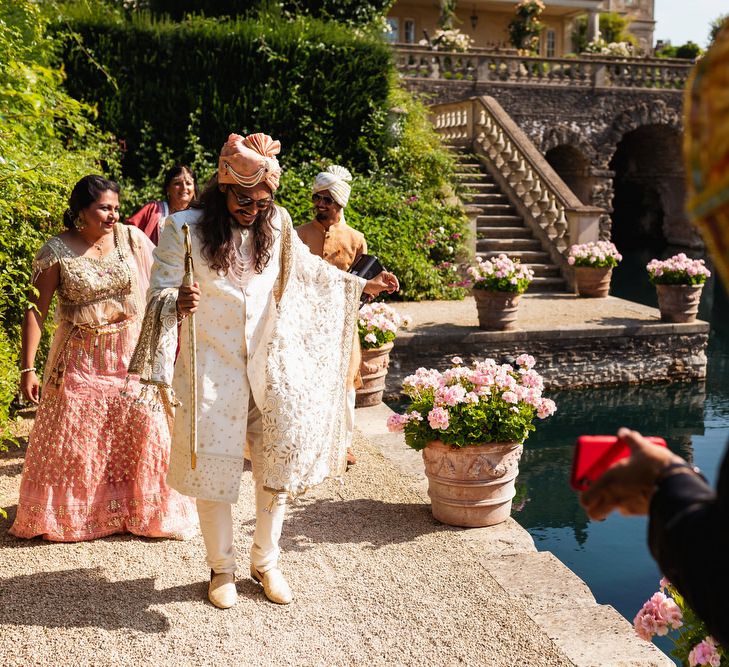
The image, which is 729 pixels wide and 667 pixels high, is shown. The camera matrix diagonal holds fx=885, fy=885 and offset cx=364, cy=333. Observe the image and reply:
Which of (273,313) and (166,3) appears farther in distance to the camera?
(166,3)

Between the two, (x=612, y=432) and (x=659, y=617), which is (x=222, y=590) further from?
(x=612, y=432)

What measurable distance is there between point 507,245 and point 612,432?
20.0ft

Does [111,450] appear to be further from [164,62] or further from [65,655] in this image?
[164,62]

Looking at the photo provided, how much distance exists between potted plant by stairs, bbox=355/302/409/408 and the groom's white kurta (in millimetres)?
3878

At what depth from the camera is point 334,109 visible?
1393 centimetres

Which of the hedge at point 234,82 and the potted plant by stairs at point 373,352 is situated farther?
the hedge at point 234,82

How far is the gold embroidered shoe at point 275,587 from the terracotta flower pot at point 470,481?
126 centimetres

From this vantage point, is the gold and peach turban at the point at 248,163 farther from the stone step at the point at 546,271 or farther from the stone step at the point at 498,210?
the stone step at the point at 498,210

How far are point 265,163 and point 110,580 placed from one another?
2.01 m

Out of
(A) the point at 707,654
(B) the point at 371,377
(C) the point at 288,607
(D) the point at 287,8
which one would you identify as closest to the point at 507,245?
(D) the point at 287,8

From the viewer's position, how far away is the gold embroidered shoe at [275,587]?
3.77 meters

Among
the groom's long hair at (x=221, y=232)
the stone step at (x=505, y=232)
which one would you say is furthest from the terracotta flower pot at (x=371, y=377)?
the stone step at (x=505, y=232)

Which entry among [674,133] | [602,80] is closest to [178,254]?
[602,80]

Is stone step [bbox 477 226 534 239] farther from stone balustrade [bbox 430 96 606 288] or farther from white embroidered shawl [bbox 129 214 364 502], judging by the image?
white embroidered shawl [bbox 129 214 364 502]
